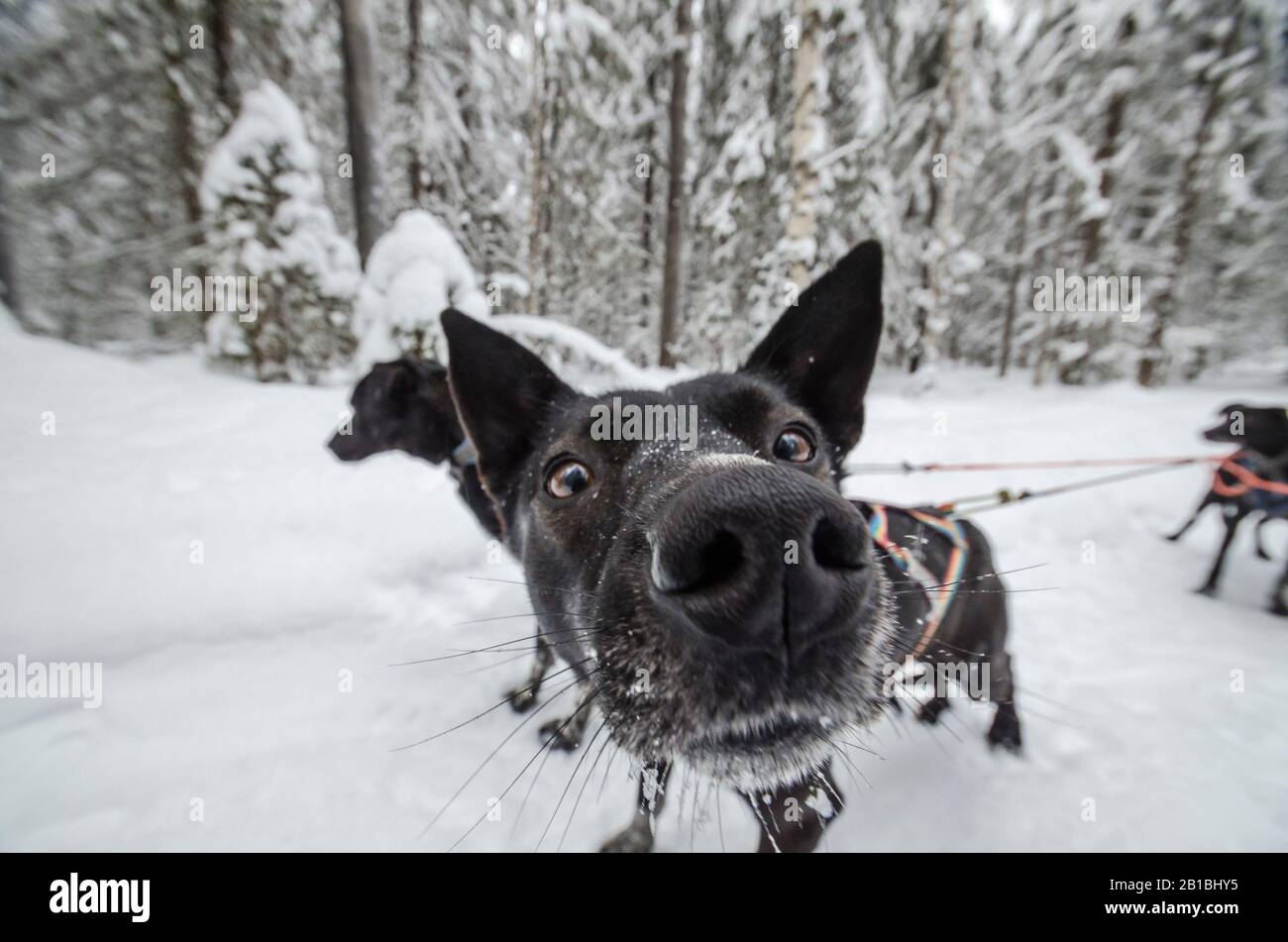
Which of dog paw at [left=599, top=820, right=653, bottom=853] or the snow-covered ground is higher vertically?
the snow-covered ground

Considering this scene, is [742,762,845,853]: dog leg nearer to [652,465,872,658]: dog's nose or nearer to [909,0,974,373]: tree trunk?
[652,465,872,658]: dog's nose

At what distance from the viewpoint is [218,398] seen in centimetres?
654

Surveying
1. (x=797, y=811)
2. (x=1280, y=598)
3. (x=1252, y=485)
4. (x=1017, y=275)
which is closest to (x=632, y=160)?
(x=1252, y=485)

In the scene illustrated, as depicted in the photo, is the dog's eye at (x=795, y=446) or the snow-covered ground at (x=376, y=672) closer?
the dog's eye at (x=795, y=446)

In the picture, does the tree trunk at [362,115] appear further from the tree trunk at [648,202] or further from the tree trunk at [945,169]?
the tree trunk at [945,169]

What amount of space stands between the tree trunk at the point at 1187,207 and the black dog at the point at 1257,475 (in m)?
13.4

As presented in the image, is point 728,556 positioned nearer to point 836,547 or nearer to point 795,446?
point 836,547

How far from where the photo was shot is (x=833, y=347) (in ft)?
7.36

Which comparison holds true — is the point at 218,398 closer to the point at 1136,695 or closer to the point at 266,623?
the point at 266,623

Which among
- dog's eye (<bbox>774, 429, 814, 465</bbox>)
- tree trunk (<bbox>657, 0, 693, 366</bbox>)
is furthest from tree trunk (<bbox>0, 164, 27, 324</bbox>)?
dog's eye (<bbox>774, 429, 814, 465</bbox>)

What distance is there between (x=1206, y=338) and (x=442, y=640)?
22764 mm

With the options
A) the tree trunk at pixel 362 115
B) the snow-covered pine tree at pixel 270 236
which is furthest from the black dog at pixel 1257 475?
the snow-covered pine tree at pixel 270 236

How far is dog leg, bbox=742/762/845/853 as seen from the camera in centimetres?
159

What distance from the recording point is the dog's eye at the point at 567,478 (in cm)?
180
